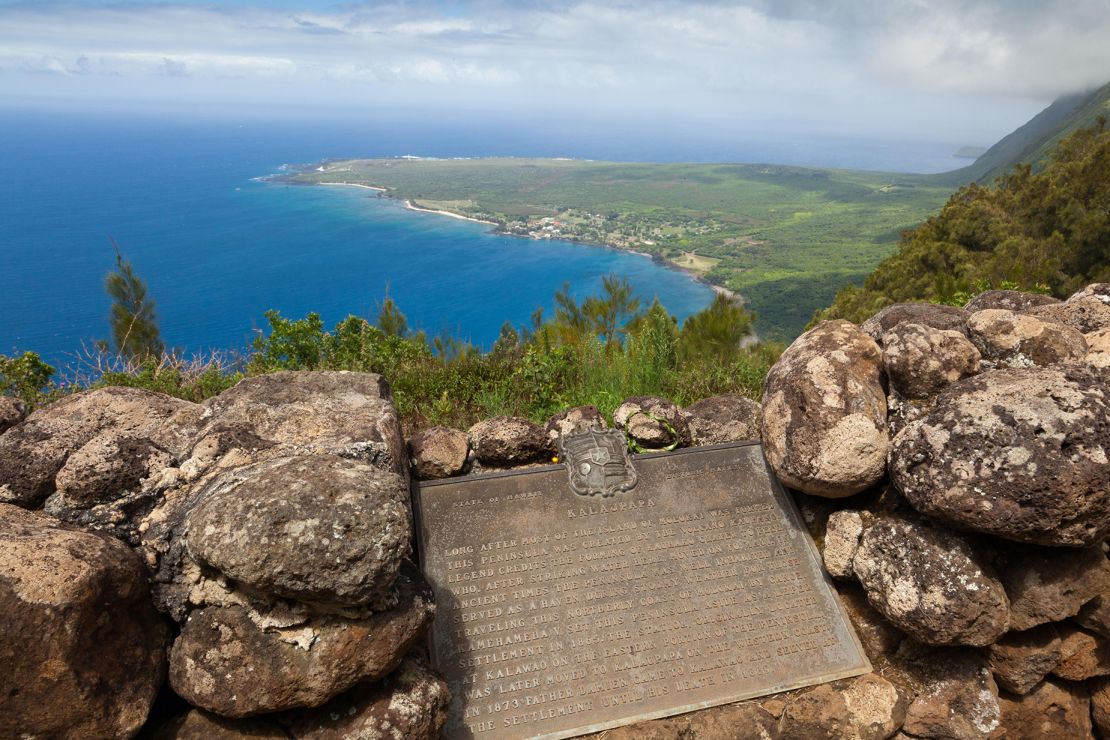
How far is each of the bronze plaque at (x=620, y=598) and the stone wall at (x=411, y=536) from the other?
0.16 metres

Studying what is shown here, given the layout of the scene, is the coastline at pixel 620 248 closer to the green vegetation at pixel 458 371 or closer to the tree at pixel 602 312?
the tree at pixel 602 312

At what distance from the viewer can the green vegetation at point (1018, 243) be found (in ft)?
31.8

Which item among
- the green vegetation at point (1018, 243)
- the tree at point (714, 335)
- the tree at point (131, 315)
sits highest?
the green vegetation at point (1018, 243)

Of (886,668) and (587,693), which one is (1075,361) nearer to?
(886,668)

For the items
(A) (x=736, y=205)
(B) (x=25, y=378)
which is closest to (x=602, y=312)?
(B) (x=25, y=378)

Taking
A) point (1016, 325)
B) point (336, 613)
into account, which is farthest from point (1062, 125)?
point (336, 613)

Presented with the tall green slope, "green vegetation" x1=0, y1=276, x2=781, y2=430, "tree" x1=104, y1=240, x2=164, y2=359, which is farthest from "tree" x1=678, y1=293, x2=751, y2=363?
the tall green slope

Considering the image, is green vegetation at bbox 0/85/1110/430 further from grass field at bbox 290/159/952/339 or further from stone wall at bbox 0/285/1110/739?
stone wall at bbox 0/285/1110/739

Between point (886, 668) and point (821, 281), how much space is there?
116 feet

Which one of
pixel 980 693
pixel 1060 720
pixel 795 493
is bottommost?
pixel 1060 720

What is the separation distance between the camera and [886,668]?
10.5 ft

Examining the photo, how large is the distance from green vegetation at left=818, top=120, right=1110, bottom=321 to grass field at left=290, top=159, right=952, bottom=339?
9.90 metres

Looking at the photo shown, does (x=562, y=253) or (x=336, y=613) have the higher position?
(x=336, y=613)

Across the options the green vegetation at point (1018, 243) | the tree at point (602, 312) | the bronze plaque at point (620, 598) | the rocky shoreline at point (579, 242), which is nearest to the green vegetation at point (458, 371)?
the bronze plaque at point (620, 598)
